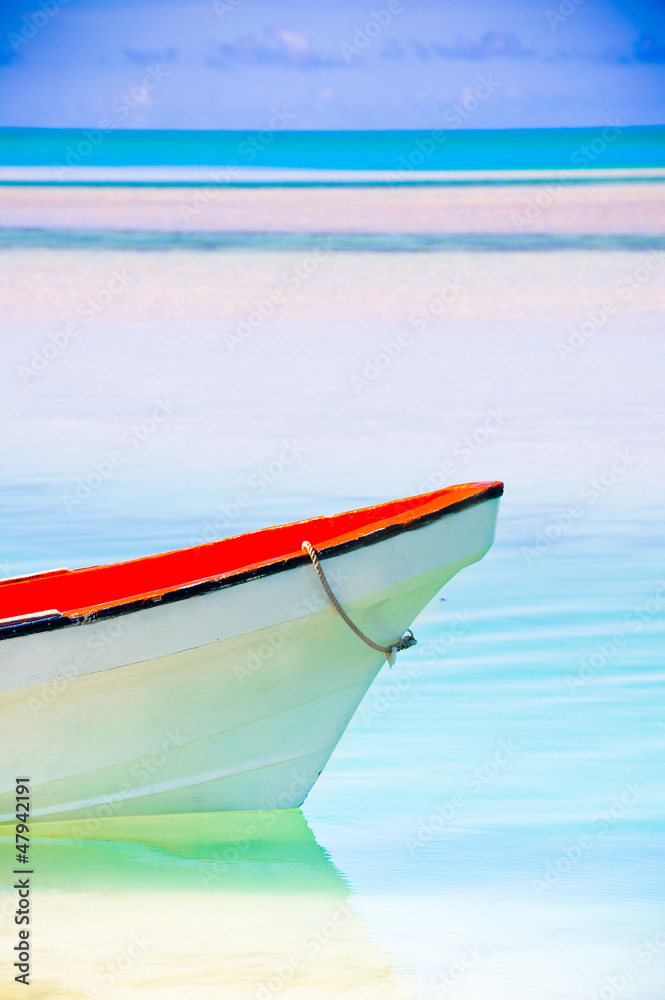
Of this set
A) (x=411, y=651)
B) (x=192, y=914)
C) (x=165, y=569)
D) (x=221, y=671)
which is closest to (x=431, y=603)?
(x=411, y=651)

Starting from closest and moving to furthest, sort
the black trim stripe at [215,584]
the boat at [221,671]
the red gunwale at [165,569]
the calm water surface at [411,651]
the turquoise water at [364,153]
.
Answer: the calm water surface at [411,651], the black trim stripe at [215,584], the boat at [221,671], the red gunwale at [165,569], the turquoise water at [364,153]

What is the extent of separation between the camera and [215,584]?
4961mm

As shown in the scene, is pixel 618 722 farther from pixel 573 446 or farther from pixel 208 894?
pixel 573 446

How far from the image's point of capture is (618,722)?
6387 millimetres

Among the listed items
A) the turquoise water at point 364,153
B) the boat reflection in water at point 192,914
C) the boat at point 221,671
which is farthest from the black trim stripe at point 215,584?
the turquoise water at point 364,153

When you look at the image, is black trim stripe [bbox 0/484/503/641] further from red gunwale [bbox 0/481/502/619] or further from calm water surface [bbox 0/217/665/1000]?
calm water surface [bbox 0/217/665/1000]

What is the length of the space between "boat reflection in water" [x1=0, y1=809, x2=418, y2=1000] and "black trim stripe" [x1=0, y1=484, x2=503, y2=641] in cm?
93

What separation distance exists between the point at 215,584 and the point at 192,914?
1113 millimetres

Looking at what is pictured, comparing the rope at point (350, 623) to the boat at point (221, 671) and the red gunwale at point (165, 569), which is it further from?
the red gunwale at point (165, 569)

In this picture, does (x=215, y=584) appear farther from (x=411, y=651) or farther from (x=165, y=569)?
(x=411, y=651)

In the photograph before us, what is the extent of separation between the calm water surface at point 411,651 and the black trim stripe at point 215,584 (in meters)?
0.94

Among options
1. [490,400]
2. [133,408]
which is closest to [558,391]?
[490,400]

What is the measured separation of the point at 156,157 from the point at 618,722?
80.5 metres

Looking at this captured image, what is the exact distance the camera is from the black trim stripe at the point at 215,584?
4.82 metres
